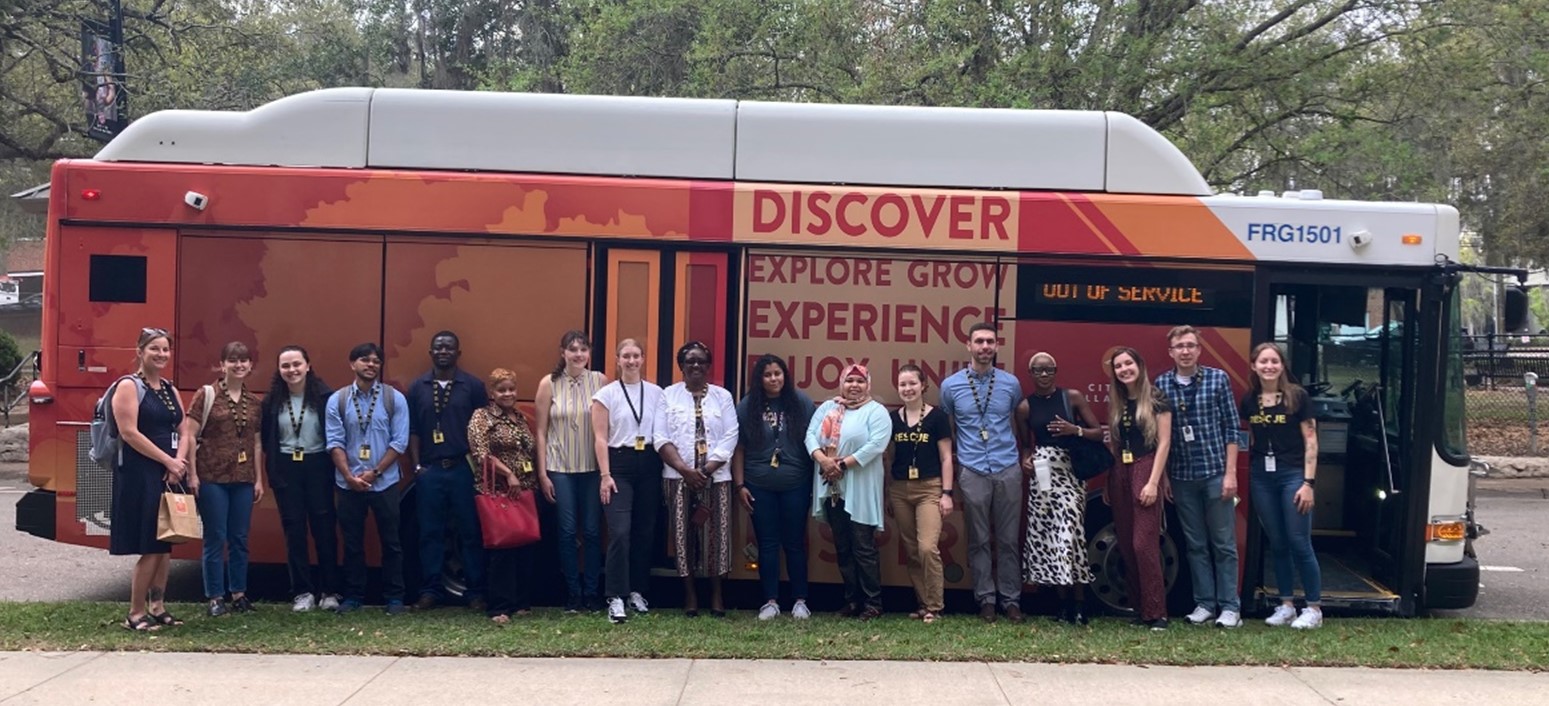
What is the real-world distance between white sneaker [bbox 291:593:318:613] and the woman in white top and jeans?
5.36ft

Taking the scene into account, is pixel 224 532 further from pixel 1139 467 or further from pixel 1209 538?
pixel 1209 538

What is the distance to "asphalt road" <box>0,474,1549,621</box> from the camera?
8148mm

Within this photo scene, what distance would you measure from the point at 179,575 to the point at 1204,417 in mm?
6522

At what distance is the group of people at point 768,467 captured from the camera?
22.9ft

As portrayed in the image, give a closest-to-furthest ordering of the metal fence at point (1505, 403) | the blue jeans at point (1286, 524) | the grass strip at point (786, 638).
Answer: the grass strip at point (786, 638), the blue jeans at point (1286, 524), the metal fence at point (1505, 403)

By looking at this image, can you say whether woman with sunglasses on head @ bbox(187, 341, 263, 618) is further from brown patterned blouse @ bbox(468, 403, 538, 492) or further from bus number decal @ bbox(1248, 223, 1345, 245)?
bus number decal @ bbox(1248, 223, 1345, 245)

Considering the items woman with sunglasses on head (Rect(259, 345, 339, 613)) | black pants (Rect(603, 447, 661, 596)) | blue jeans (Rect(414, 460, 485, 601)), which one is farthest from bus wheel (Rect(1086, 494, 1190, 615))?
woman with sunglasses on head (Rect(259, 345, 339, 613))

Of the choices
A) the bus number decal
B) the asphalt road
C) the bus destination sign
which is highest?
the bus number decal

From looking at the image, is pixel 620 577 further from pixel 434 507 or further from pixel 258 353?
pixel 258 353

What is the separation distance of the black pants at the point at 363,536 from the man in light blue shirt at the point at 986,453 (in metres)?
3.05

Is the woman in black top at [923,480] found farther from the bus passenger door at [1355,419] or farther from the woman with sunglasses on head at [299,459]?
the woman with sunglasses on head at [299,459]

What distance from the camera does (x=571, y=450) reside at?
7117 millimetres

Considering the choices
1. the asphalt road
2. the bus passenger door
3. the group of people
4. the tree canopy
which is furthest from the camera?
the tree canopy

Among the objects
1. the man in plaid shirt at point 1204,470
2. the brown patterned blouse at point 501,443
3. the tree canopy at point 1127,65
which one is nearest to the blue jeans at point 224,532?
the brown patterned blouse at point 501,443
